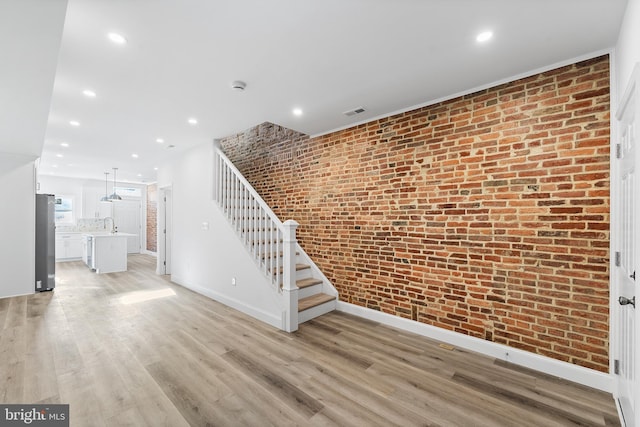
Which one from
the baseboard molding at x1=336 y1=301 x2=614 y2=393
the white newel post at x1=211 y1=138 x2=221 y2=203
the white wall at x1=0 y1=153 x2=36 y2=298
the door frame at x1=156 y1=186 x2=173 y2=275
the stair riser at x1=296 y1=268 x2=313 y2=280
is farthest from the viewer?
the door frame at x1=156 y1=186 x2=173 y2=275

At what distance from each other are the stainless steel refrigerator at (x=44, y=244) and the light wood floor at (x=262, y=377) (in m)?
1.79

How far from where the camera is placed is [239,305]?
420 cm

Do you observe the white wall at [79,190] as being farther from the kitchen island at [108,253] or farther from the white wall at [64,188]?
the kitchen island at [108,253]

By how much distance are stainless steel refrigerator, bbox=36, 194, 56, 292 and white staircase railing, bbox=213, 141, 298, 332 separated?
366 cm

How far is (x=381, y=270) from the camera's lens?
3.70 meters

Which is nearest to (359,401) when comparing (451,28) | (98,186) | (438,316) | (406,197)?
(438,316)

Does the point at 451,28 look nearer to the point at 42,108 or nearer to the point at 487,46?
the point at 487,46

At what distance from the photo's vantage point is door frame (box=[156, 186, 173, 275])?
6.66 m

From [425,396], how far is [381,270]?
164 centimetres

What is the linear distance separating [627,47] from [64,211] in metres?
13.1

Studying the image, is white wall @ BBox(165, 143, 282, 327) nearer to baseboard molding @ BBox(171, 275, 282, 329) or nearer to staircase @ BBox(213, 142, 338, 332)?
baseboard molding @ BBox(171, 275, 282, 329)

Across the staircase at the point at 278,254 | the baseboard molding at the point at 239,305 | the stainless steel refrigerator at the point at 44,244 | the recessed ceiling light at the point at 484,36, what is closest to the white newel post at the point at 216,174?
the staircase at the point at 278,254

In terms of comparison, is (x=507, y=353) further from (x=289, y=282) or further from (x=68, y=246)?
(x=68, y=246)

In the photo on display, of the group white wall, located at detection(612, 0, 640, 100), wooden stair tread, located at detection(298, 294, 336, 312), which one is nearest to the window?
wooden stair tread, located at detection(298, 294, 336, 312)
